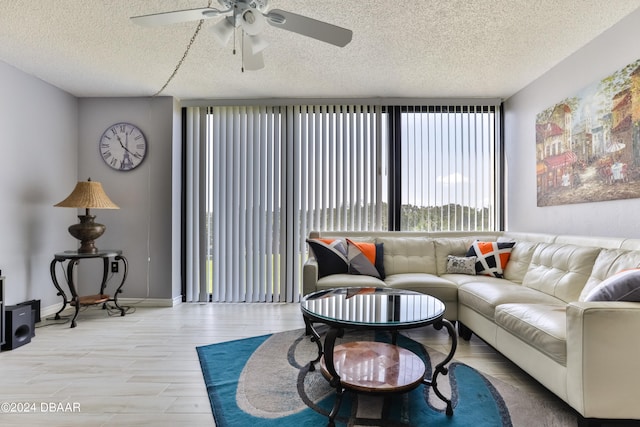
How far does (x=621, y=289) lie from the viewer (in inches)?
63.4

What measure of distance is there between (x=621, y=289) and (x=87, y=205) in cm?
415

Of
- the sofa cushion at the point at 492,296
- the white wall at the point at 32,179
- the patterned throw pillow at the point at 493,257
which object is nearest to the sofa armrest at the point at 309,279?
the sofa cushion at the point at 492,296

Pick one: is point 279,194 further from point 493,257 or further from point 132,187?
point 493,257

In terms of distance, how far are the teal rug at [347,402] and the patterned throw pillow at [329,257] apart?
1.01m

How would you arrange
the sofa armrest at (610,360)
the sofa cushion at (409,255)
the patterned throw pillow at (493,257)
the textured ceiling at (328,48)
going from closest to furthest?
the sofa armrest at (610,360) → the textured ceiling at (328,48) → the patterned throw pillow at (493,257) → the sofa cushion at (409,255)

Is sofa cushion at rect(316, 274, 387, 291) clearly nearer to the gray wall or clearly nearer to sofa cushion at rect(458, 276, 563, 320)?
sofa cushion at rect(458, 276, 563, 320)

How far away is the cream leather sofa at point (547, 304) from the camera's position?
4.86 feet

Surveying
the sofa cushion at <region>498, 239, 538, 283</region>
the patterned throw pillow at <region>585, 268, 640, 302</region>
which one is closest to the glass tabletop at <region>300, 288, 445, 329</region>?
the patterned throw pillow at <region>585, 268, 640, 302</region>

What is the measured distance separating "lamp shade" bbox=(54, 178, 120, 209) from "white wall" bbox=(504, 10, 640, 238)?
14.6ft

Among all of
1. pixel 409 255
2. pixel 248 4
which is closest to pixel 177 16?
pixel 248 4

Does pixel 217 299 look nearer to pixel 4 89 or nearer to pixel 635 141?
pixel 4 89

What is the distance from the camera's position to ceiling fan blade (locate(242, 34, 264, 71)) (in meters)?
1.99

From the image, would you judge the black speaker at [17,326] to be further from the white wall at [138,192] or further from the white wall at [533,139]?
the white wall at [533,139]

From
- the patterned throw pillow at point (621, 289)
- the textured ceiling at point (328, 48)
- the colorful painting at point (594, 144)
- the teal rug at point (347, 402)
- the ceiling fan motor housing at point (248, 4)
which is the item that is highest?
the textured ceiling at point (328, 48)
